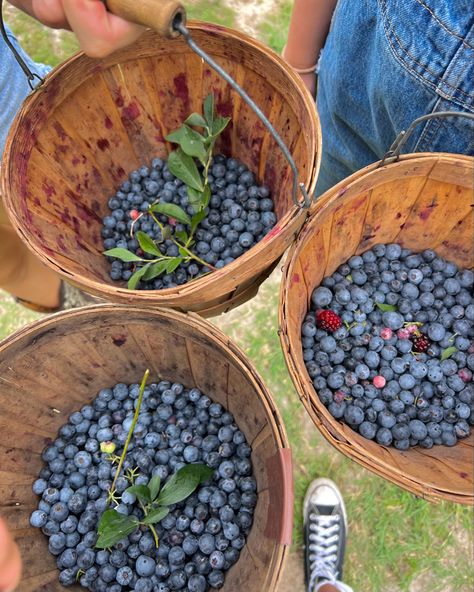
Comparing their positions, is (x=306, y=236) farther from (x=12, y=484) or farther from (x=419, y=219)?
(x=12, y=484)

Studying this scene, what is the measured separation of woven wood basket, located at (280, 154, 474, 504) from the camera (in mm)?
876

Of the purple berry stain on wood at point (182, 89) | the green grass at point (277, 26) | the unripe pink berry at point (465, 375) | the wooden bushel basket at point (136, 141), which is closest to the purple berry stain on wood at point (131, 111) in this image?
the wooden bushel basket at point (136, 141)

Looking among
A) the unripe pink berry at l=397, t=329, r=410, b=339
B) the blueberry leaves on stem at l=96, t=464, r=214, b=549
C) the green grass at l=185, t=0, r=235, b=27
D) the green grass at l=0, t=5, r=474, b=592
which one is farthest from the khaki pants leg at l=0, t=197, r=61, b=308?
the green grass at l=185, t=0, r=235, b=27

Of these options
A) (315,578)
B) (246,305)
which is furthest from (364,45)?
(315,578)

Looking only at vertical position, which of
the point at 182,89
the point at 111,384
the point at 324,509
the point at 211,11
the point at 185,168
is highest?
the point at 211,11

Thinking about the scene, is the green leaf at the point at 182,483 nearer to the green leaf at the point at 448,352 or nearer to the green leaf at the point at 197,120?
the green leaf at the point at 448,352

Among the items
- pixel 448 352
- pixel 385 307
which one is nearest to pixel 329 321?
pixel 385 307

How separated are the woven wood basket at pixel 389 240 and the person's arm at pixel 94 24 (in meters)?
0.48

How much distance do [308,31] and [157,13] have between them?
0.87 metres

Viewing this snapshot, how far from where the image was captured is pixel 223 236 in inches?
46.6

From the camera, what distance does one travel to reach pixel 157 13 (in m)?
0.58

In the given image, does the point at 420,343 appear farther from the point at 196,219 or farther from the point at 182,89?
the point at 182,89

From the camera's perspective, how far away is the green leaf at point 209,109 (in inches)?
45.1

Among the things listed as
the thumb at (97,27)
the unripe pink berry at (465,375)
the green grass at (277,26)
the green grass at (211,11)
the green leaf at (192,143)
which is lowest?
the unripe pink berry at (465,375)
